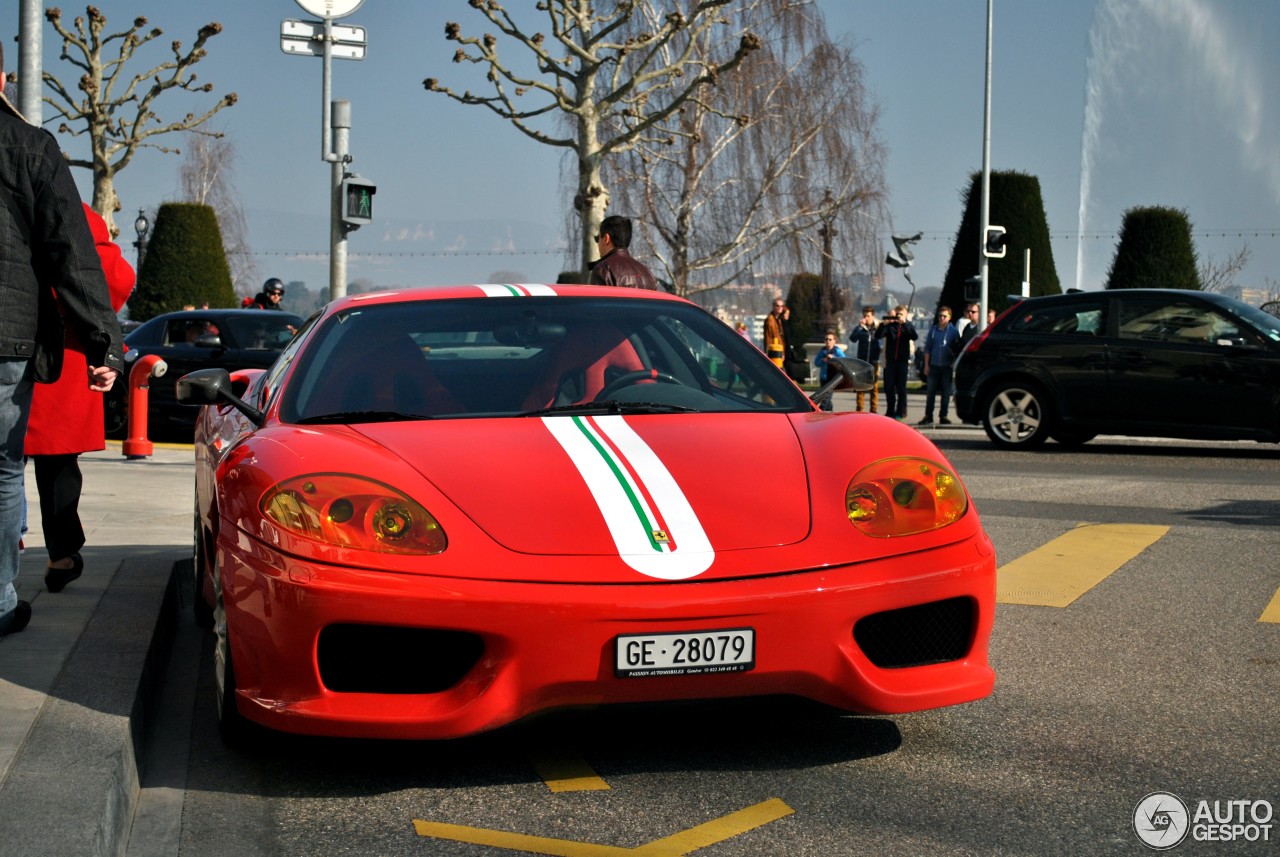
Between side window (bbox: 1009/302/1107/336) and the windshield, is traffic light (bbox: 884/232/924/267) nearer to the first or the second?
side window (bbox: 1009/302/1107/336)

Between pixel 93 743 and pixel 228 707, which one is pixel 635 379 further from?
pixel 93 743

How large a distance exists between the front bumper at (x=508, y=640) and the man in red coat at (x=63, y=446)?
207 cm

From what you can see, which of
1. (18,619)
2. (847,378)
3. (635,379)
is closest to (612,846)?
(635,379)

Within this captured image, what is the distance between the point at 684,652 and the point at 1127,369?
11624 millimetres

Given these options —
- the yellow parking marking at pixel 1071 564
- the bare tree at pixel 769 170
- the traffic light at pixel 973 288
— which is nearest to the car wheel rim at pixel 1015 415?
the yellow parking marking at pixel 1071 564

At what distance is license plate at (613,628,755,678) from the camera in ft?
12.9

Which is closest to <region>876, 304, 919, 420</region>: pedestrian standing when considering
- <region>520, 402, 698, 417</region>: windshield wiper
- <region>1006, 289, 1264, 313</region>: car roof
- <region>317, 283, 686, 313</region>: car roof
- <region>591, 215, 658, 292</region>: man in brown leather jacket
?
<region>1006, 289, 1264, 313</region>: car roof

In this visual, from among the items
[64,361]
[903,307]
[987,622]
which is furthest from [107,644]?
[903,307]

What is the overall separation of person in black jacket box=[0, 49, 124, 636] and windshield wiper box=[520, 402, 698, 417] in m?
1.60

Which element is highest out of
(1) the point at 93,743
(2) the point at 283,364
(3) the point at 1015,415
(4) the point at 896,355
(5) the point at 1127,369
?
(2) the point at 283,364

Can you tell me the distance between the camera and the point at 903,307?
909 inches

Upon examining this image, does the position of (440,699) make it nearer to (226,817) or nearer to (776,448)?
(226,817)

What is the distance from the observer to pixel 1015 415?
15711 millimetres

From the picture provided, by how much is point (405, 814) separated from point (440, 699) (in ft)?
0.92
